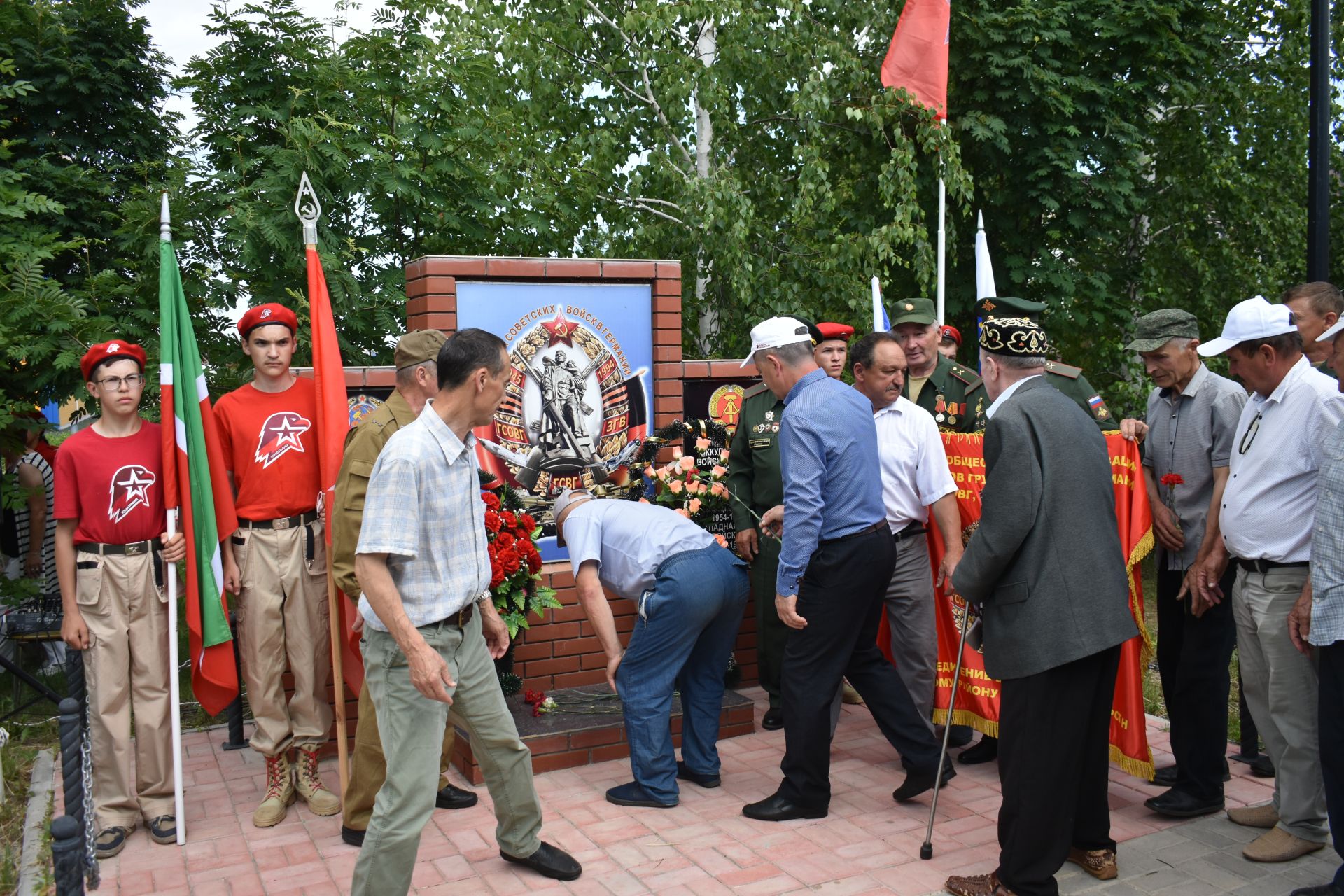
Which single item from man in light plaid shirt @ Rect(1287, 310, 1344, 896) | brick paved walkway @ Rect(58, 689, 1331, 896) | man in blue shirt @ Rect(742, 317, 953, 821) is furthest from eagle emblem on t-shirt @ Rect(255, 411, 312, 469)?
man in light plaid shirt @ Rect(1287, 310, 1344, 896)

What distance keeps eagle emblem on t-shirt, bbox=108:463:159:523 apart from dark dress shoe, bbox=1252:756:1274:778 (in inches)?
207

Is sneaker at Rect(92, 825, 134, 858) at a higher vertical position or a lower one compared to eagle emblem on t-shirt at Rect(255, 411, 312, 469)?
lower

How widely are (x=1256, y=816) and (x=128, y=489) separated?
5031 mm

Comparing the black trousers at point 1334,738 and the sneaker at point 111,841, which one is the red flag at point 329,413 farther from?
the black trousers at point 1334,738

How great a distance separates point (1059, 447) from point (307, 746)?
360 cm

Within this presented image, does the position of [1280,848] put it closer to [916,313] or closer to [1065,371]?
[1065,371]

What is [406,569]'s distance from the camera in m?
3.60

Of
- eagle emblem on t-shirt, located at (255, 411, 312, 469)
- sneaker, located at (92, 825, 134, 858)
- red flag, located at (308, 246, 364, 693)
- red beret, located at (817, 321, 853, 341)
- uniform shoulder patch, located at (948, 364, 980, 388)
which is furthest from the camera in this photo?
red beret, located at (817, 321, 853, 341)

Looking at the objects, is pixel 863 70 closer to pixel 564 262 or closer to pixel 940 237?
pixel 940 237

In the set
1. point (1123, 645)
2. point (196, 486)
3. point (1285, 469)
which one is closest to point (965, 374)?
point (1123, 645)

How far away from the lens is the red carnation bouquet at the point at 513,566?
17.3ft

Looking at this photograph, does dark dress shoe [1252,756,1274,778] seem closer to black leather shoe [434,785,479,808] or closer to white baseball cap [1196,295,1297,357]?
white baseball cap [1196,295,1297,357]

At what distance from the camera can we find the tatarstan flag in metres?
4.64

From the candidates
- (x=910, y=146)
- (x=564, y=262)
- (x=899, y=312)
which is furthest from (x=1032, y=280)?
(x=564, y=262)
